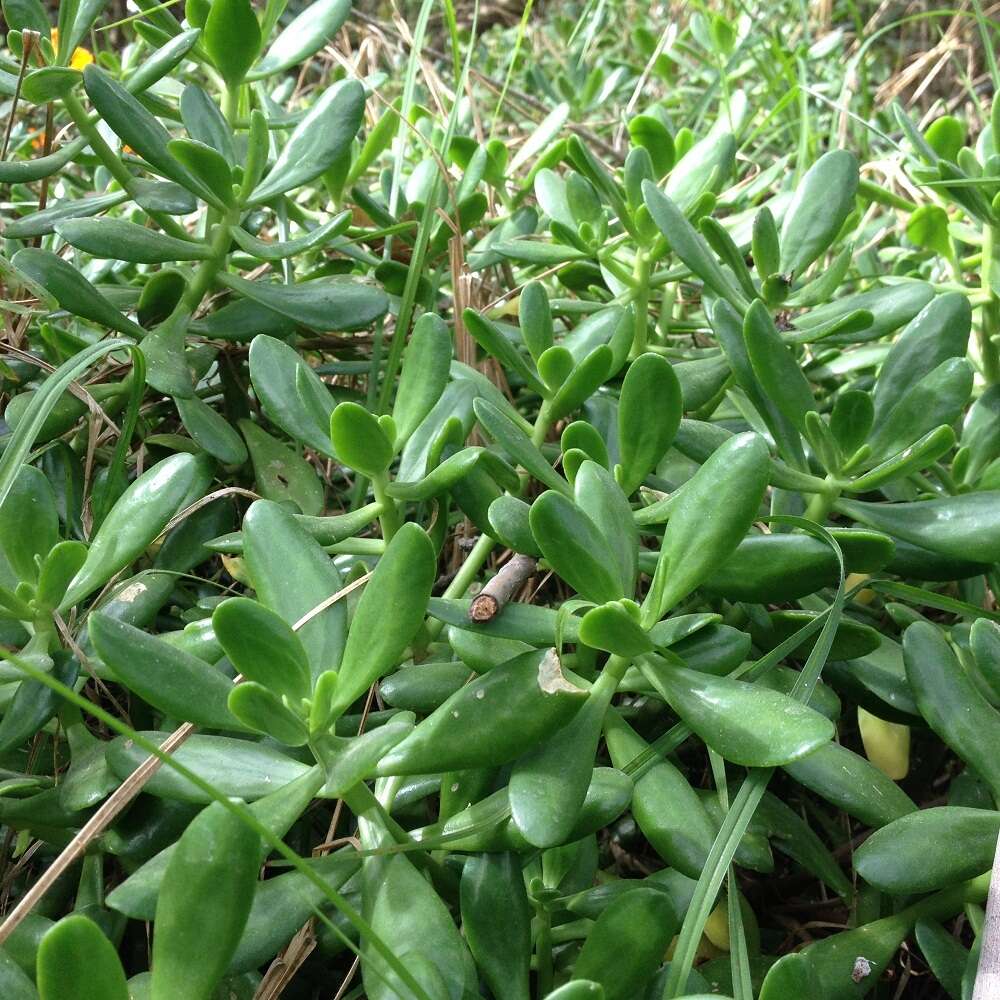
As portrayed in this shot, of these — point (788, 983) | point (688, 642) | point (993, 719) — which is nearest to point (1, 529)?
point (688, 642)

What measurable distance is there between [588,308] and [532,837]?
2.60ft

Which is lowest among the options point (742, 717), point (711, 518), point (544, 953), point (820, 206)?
point (544, 953)

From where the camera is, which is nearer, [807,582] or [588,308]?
[807,582]

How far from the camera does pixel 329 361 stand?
1348 mm

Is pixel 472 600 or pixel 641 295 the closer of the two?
pixel 472 600

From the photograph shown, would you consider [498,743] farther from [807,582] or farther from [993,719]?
[993,719]

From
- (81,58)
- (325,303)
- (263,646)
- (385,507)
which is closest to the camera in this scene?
(263,646)

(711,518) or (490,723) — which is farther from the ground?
(711,518)

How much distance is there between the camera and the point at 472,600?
774 millimetres

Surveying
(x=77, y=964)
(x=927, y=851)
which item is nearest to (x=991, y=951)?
(x=927, y=851)

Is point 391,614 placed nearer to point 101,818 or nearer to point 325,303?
point 101,818

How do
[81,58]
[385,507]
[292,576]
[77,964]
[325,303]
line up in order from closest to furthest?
[77,964] < [292,576] < [385,507] < [325,303] < [81,58]

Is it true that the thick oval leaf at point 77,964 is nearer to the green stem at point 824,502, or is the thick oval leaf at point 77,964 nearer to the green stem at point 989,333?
the green stem at point 824,502

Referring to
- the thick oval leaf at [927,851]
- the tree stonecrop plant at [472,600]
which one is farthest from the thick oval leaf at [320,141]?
the thick oval leaf at [927,851]
